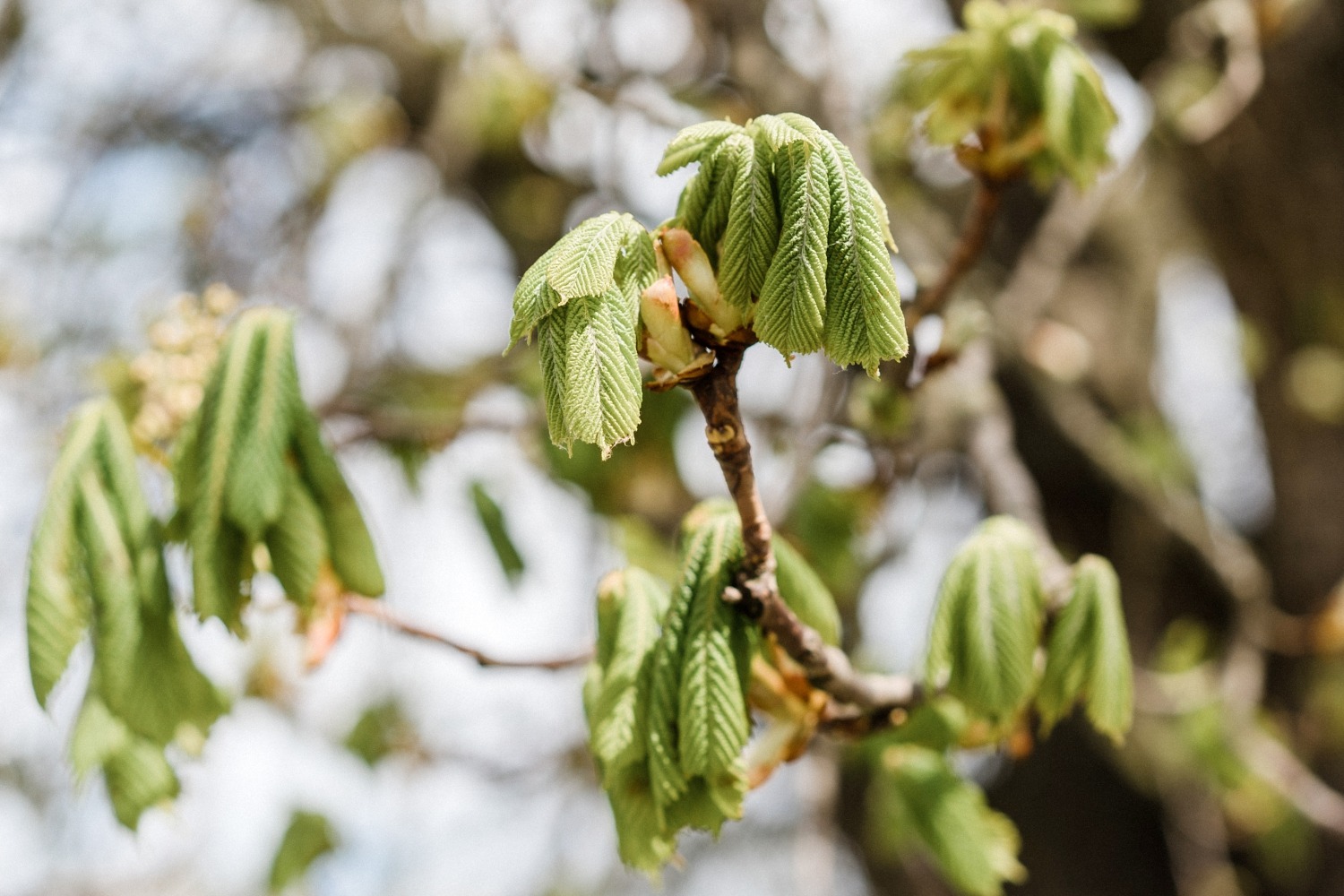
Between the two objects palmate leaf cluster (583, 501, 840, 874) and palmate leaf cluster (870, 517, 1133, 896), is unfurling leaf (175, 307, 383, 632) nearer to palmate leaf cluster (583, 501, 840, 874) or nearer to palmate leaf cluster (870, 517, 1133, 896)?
palmate leaf cluster (583, 501, 840, 874)

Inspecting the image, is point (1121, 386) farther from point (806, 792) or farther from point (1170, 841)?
point (806, 792)

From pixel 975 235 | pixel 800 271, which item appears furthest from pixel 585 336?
pixel 975 235

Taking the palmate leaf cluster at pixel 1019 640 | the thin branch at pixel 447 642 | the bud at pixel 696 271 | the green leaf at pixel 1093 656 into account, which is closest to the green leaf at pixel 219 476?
the thin branch at pixel 447 642

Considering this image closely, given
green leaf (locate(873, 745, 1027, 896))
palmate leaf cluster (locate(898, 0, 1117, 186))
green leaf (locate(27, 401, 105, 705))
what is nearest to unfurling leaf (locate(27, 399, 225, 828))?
green leaf (locate(27, 401, 105, 705))

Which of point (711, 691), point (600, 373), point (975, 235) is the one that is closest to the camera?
point (600, 373)

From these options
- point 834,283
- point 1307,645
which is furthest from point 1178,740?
point 834,283

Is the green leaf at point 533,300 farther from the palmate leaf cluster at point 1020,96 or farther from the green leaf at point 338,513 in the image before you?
the palmate leaf cluster at point 1020,96

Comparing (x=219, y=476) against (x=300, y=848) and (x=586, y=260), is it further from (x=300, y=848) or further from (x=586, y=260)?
(x=300, y=848)
